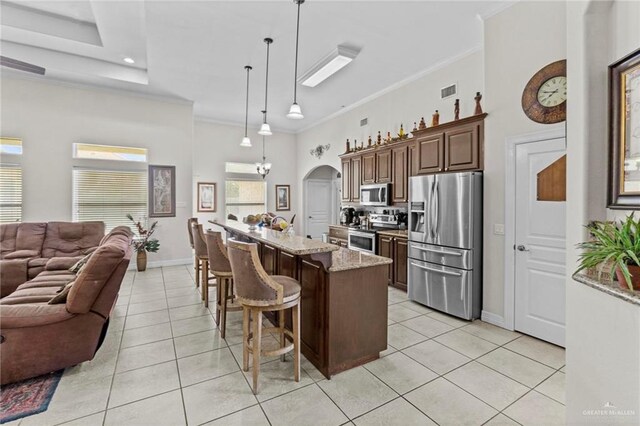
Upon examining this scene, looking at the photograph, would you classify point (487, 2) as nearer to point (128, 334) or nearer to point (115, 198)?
point (128, 334)

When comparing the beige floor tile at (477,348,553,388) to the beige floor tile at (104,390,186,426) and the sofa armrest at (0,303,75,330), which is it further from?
the sofa armrest at (0,303,75,330)

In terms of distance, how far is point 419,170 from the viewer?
14.0ft

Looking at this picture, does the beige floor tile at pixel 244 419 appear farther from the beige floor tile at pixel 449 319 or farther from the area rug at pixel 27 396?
the beige floor tile at pixel 449 319

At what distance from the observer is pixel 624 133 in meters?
1.63

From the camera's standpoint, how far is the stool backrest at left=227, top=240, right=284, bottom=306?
2123mm

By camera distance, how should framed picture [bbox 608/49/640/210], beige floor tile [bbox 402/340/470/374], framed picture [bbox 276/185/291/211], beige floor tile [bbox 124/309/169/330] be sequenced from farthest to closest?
framed picture [bbox 276/185/291/211] < beige floor tile [bbox 124/309/169/330] < beige floor tile [bbox 402/340/470/374] < framed picture [bbox 608/49/640/210]

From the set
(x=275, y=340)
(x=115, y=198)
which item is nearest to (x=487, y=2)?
(x=275, y=340)

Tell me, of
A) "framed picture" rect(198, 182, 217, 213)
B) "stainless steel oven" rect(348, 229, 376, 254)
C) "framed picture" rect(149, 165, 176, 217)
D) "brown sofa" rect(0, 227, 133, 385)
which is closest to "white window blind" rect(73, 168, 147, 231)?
"framed picture" rect(149, 165, 176, 217)

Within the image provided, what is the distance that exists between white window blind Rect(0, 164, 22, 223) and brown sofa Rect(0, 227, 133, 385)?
393 cm

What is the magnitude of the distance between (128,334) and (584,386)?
12.8 ft

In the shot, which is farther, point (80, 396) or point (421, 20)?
point (421, 20)

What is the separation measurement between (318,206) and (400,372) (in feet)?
21.5

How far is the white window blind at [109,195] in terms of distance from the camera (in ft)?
18.2

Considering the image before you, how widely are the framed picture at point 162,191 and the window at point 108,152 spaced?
0.33 m
